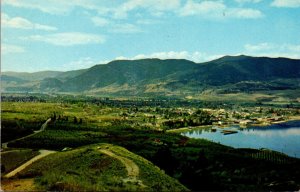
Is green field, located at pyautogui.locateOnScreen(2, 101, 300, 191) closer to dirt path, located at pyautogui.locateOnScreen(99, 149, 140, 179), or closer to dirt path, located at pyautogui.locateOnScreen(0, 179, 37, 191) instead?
dirt path, located at pyautogui.locateOnScreen(99, 149, 140, 179)

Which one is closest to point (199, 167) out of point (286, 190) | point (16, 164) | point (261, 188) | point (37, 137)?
point (261, 188)

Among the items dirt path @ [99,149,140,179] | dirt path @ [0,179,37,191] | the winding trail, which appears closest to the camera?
dirt path @ [0,179,37,191]

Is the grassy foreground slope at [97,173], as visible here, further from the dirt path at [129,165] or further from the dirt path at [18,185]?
the dirt path at [18,185]

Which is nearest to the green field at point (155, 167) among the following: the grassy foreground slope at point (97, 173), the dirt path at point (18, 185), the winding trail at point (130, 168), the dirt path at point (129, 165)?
the grassy foreground slope at point (97, 173)

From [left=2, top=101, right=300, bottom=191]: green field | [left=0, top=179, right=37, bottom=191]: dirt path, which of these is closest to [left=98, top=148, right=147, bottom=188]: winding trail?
[left=2, top=101, right=300, bottom=191]: green field

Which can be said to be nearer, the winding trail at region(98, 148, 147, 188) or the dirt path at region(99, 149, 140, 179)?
the winding trail at region(98, 148, 147, 188)

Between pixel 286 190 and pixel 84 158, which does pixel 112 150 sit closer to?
pixel 84 158

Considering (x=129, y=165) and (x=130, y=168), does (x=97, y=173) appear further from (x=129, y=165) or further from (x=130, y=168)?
(x=129, y=165)

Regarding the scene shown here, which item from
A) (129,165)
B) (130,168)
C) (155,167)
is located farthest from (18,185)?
(155,167)
